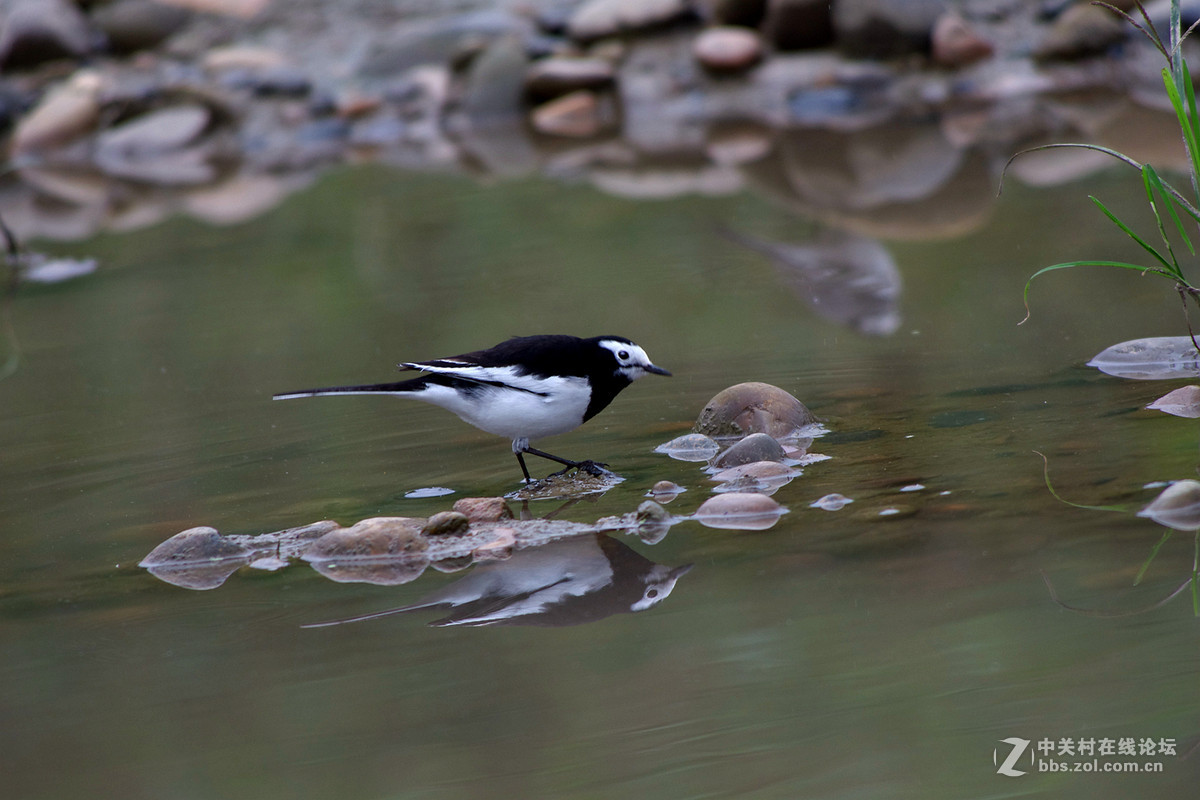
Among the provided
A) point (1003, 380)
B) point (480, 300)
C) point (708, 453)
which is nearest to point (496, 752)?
point (708, 453)

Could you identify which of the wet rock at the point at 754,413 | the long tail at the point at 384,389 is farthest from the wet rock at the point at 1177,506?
the long tail at the point at 384,389

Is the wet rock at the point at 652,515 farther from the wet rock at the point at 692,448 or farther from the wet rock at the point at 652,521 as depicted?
the wet rock at the point at 692,448

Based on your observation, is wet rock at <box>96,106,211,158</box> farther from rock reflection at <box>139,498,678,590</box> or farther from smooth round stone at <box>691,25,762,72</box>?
rock reflection at <box>139,498,678,590</box>

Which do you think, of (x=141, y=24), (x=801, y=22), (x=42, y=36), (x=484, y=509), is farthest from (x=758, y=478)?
(x=42, y=36)

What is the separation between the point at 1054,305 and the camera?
665 cm

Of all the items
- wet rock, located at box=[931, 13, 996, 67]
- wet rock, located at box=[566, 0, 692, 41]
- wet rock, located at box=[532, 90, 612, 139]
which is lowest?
wet rock, located at box=[532, 90, 612, 139]

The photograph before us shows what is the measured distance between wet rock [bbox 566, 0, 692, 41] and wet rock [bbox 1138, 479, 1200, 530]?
13.2m

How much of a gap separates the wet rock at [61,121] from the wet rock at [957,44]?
38.9 ft

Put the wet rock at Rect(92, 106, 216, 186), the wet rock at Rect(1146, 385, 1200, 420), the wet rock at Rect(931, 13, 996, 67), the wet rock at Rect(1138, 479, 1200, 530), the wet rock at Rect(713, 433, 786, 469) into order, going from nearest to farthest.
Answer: the wet rock at Rect(1138, 479, 1200, 530) < the wet rock at Rect(1146, 385, 1200, 420) < the wet rock at Rect(713, 433, 786, 469) < the wet rock at Rect(931, 13, 996, 67) < the wet rock at Rect(92, 106, 216, 186)

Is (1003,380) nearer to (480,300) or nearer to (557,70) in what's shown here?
(480,300)

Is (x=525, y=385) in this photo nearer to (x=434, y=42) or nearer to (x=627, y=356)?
(x=627, y=356)

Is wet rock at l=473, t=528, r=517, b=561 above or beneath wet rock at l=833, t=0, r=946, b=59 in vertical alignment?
beneath

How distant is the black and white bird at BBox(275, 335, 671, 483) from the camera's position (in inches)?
200

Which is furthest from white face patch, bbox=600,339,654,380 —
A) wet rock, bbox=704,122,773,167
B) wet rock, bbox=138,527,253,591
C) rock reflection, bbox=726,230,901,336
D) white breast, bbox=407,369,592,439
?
wet rock, bbox=704,122,773,167
